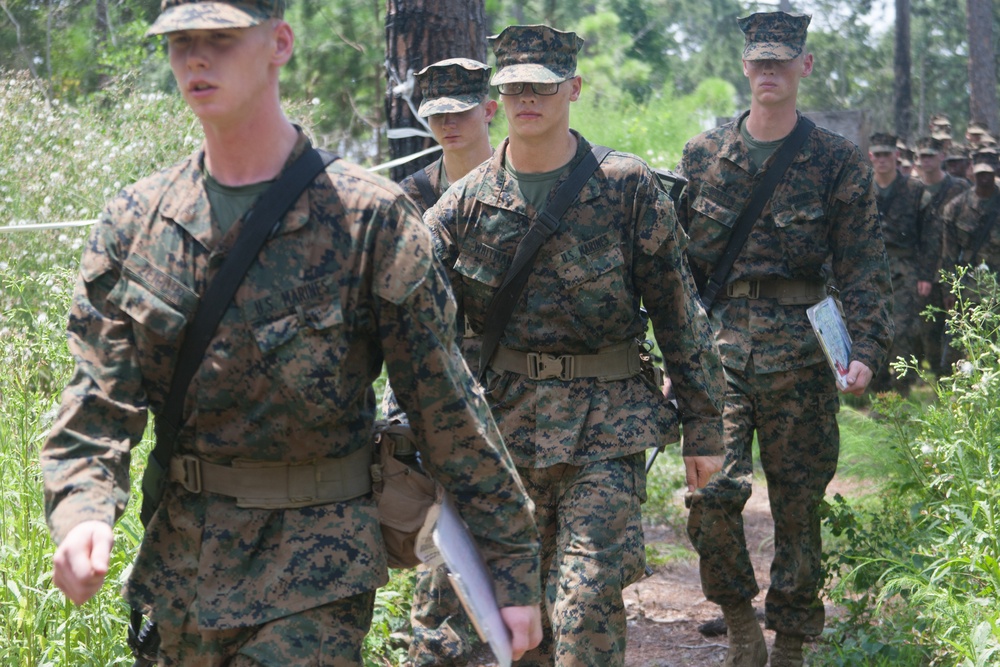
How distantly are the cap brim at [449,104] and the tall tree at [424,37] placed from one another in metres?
1.51

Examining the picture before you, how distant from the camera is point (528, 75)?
14.6 feet

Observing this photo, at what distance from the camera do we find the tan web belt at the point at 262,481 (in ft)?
9.63

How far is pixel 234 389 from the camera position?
2850 mm

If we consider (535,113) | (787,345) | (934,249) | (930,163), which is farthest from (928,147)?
(535,113)

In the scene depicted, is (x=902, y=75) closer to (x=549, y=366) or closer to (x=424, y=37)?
(x=424, y=37)

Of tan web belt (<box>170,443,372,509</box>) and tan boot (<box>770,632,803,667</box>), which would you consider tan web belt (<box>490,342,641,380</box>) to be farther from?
tan boot (<box>770,632,803,667</box>)

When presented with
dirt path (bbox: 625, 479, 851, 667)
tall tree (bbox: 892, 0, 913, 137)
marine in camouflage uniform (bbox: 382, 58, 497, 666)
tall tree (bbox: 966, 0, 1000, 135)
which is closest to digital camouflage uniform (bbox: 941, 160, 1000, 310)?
dirt path (bbox: 625, 479, 851, 667)

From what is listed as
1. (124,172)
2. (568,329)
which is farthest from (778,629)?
(124,172)

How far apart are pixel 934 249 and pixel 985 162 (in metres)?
0.94

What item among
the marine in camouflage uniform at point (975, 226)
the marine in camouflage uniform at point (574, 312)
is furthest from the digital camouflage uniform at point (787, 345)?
the marine in camouflage uniform at point (975, 226)

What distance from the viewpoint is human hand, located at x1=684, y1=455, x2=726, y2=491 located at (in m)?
4.45

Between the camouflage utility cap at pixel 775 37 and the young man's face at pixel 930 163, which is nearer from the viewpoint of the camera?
the camouflage utility cap at pixel 775 37

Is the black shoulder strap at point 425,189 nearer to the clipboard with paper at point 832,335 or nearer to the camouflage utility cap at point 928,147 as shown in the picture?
the clipboard with paper at point 832,335

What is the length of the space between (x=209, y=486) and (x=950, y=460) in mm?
3301
